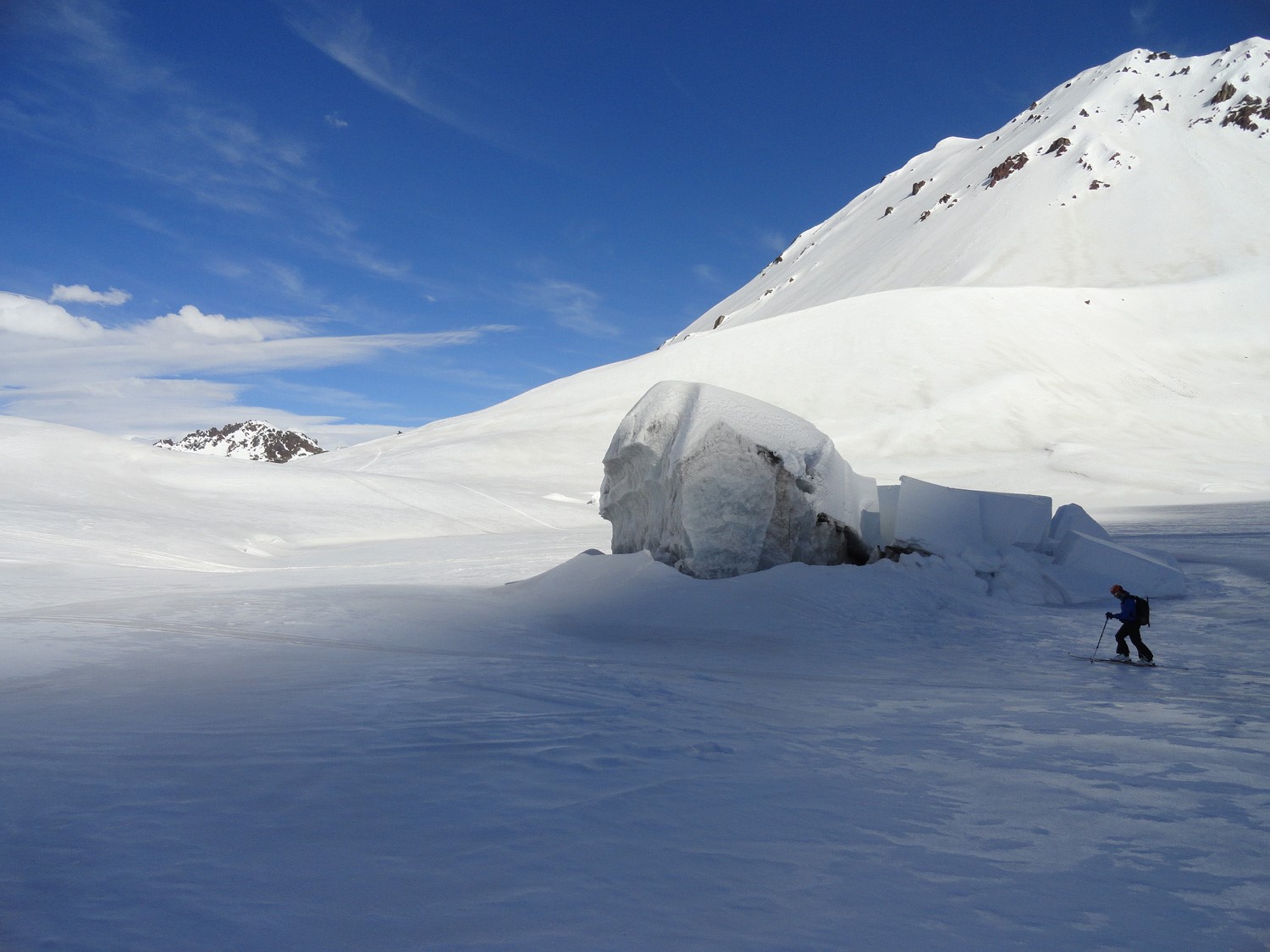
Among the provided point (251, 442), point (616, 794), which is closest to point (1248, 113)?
point (616, 794)

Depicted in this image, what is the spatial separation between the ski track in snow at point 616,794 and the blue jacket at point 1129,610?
410 mm

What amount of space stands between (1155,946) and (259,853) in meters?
2.68

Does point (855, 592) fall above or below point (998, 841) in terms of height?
above

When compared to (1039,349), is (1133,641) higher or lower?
lower

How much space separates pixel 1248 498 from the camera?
18.3 metres

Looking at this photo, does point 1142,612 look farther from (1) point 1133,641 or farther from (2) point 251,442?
(2) point 251,442

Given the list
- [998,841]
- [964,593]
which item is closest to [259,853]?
[998,841]

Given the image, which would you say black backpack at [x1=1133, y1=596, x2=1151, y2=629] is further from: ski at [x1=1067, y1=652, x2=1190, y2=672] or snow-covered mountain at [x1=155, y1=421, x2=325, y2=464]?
snow-covered mountain at [x1=155, y1=421, x2=325, y2=464]

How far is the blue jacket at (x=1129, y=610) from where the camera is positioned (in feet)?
22.6

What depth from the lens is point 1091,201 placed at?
61094 millimetres

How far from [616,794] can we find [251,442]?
100959 millimetres

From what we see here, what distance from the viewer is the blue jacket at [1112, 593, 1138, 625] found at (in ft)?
22.6

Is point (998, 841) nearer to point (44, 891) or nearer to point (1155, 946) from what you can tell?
point (1155, 946)

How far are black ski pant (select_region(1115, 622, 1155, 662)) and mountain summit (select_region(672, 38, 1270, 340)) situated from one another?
45945mm
